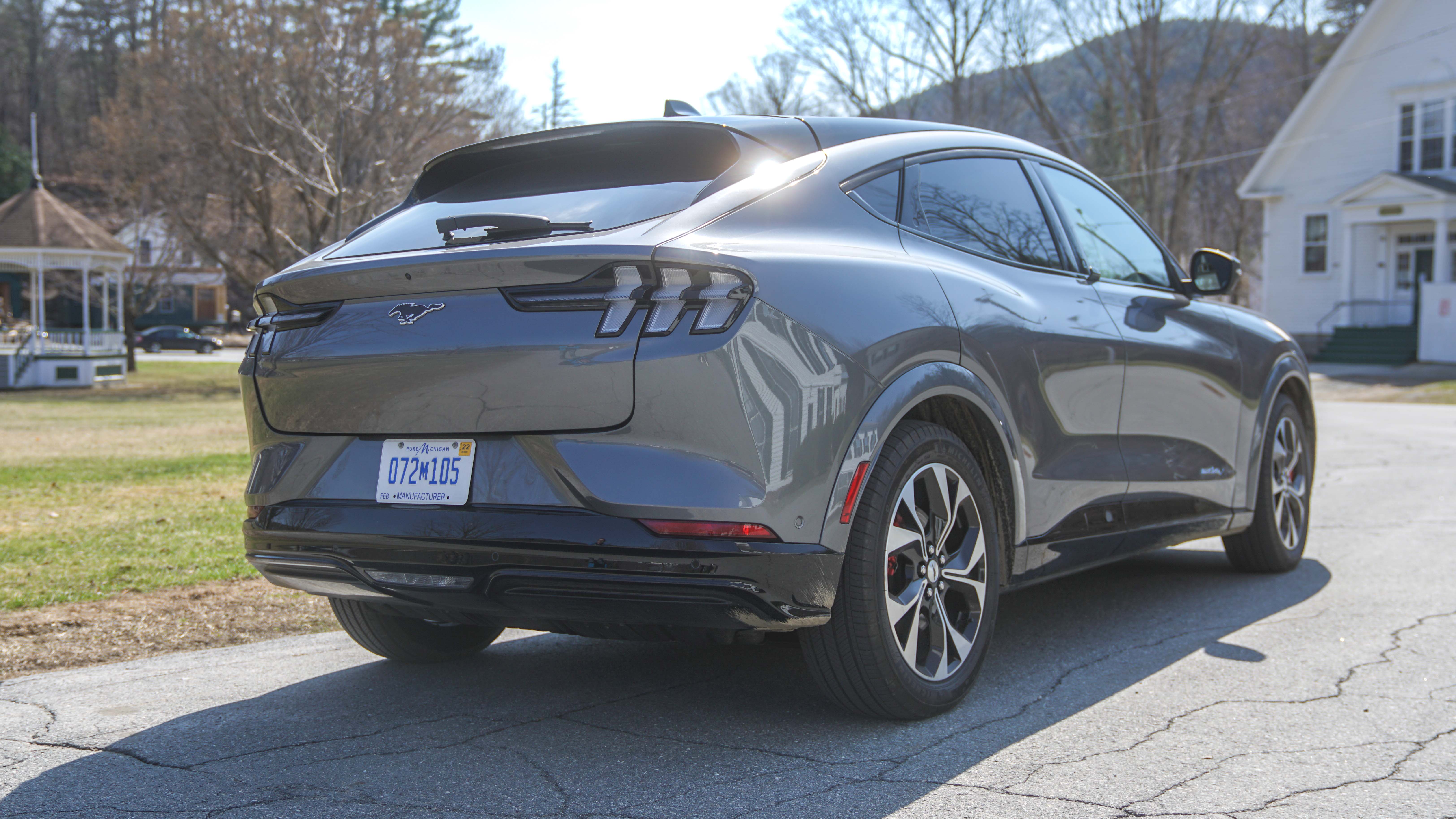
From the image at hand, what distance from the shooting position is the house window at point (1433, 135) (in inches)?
1261

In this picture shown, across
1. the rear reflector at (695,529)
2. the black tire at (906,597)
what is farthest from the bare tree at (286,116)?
the rear reflector at (695,529)

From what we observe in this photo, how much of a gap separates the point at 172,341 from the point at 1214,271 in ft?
190

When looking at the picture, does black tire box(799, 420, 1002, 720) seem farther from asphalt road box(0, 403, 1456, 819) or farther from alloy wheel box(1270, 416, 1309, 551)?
alloy wheel box(1270, 416, 1309, 551)

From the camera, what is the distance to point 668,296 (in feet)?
9.61

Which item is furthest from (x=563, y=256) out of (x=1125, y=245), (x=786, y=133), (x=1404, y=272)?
(x=1404, y=272)

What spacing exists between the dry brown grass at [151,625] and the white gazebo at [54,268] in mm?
27664

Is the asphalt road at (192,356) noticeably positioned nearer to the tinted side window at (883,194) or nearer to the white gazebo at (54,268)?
the white gazebo at (54,268)

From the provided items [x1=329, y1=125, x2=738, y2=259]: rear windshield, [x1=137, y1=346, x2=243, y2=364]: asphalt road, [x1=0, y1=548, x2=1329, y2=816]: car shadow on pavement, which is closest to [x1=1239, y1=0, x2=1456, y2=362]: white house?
[x1=0, y1=548, x2=1329, y2=816]: car shadow on pavement

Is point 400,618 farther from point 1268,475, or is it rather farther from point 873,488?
point 1268,475

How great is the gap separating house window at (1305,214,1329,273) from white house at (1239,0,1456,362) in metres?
0.03

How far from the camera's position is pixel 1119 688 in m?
3.92

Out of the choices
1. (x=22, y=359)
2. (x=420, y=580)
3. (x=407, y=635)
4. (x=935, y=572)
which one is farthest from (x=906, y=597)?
(x=22, y=359)

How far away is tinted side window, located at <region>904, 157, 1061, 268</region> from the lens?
3.93 meters

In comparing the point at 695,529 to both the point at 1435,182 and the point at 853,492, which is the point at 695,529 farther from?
the point at 1435,182
